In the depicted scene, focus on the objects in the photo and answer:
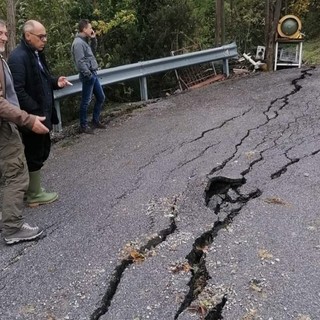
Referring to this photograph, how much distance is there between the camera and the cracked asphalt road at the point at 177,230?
2.71m

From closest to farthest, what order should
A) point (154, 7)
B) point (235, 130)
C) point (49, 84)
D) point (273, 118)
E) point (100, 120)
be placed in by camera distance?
1. point (49, 84)
2. point (235, 130)
3. point (273, 118)
4. point (100, 120)
5. point (154, 7)

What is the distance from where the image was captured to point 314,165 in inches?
183

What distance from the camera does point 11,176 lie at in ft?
12.0

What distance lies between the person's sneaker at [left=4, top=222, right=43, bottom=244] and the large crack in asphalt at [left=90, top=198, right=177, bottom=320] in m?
0.87

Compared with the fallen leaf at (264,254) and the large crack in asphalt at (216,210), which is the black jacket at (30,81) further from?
the fallen leaf at (264,254)

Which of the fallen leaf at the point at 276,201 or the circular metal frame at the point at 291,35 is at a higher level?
the circular metal frame at the point at 291,35

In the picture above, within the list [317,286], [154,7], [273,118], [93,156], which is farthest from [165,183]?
[154,7]

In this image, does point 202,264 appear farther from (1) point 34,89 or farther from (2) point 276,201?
(1) point 34,89

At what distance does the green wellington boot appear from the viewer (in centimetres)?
422

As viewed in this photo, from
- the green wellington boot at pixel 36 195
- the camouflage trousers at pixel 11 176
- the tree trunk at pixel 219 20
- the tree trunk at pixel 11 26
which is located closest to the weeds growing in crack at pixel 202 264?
the camouflage trousers at pixel 11 176

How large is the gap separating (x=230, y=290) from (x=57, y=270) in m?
1.22

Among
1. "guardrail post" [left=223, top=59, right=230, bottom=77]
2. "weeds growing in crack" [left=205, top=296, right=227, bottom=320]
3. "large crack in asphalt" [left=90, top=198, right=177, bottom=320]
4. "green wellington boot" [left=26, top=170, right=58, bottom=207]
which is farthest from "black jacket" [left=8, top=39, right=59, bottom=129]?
"guardrail post" [left=223, top=59, right=230, bottom=77]

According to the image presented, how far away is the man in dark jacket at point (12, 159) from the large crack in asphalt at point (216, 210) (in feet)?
4.45

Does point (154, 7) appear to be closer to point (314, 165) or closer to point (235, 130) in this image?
point (235, 130)
